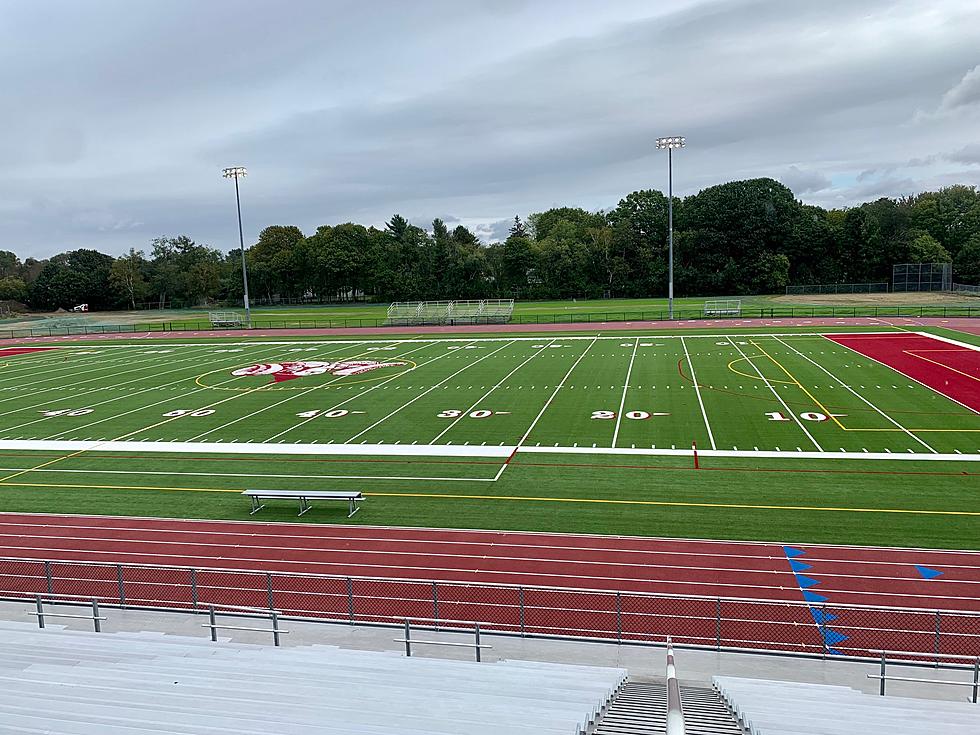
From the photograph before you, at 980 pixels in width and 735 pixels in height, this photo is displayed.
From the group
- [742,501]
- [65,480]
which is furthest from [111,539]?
[742,501]

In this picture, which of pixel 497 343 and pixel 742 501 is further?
pixel 497 343

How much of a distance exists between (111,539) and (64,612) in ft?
12.3

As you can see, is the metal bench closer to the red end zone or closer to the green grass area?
the green grass area

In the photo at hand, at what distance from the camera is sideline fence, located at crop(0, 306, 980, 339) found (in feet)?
199

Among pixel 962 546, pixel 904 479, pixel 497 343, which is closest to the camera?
pixel 962 546

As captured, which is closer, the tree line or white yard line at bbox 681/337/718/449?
white yard line at bbox 681/337/718/449

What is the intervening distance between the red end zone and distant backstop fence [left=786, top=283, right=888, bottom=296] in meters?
50.3

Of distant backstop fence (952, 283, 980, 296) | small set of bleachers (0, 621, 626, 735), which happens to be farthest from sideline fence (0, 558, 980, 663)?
distant backstop fence (952, 283, 980, 296)

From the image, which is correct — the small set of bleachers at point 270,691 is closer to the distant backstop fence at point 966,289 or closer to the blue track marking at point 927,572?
the blue track marking at point 927,572

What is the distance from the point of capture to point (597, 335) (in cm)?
5138

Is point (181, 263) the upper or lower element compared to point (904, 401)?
upper

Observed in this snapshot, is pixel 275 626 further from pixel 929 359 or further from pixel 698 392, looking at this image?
pixel 929 359

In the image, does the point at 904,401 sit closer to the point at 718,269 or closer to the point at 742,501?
the point at 742,501

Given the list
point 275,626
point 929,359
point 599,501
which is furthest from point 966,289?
point 275,626
